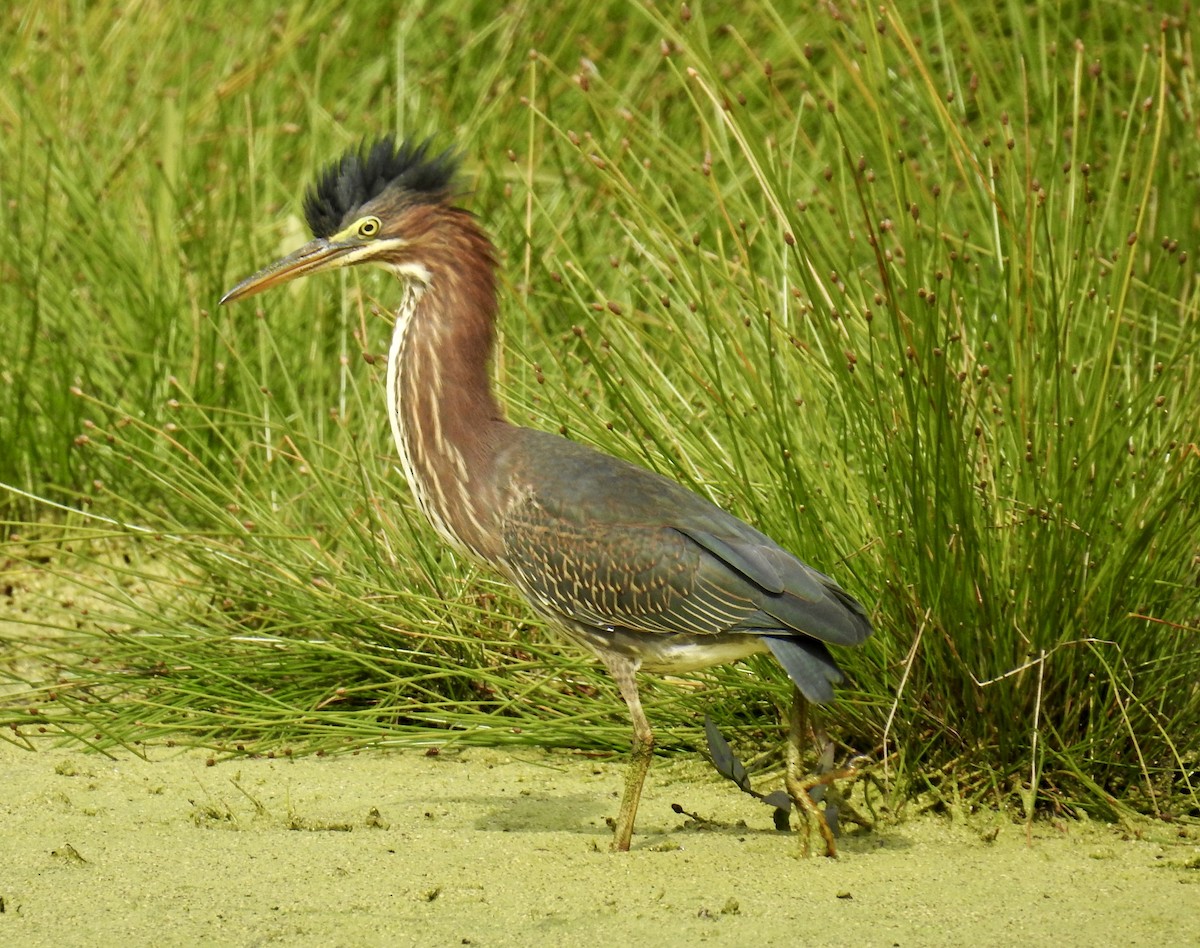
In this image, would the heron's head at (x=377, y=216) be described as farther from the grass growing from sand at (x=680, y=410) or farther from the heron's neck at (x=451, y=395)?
the grass growing from sand at (x=680, y=410)

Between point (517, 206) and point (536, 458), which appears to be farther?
point (517, 206)

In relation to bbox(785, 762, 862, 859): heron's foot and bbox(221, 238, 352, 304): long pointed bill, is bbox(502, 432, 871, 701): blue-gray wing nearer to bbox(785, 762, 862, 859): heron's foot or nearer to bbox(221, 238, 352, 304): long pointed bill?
bbox(785, 762, 862, 859): heron's foot

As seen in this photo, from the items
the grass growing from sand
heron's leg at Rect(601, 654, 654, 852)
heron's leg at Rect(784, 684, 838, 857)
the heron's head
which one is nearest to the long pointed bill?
the heron's head

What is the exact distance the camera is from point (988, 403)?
4.86m

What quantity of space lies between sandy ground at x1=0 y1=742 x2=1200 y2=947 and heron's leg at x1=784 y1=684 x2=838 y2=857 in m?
0.07

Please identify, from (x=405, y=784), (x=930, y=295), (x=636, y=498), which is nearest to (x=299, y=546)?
(x=405, y=784)

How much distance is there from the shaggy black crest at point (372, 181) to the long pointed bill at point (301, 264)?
0.06 meters

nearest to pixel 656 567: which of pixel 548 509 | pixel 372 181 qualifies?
pixel 548 509

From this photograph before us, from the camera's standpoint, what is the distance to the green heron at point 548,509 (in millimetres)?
3920

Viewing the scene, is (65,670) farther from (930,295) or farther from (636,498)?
(930,295)

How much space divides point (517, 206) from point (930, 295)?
3.58 m

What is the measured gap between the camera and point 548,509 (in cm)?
418

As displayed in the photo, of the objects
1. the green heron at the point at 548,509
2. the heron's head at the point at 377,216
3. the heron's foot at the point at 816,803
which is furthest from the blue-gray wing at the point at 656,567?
the heron's head at the point at 377,216

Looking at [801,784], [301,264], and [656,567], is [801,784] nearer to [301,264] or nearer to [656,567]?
[656,567]
